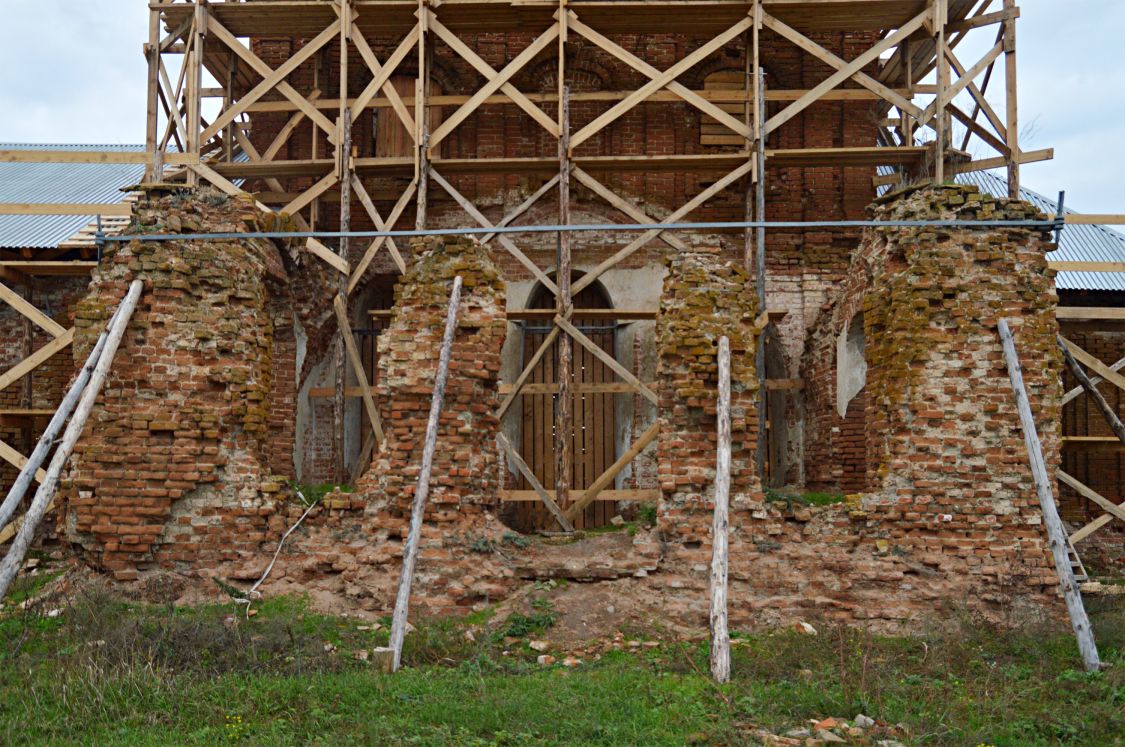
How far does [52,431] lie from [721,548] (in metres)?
4.81

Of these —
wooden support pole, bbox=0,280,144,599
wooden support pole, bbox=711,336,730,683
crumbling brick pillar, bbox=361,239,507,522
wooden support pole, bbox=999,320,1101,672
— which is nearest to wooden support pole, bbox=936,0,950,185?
wooden support pole, bbox=999,320,1101,672

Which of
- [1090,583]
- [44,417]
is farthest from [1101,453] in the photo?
[44,417]

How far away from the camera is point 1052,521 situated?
22.6ft

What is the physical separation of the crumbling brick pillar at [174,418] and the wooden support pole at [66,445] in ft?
0.80

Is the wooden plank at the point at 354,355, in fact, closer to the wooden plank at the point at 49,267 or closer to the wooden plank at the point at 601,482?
the wooden plank at the point at 601,482

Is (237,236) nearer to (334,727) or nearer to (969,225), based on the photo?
(334,727)

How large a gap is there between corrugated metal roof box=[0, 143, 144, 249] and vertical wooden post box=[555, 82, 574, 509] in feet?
20.6

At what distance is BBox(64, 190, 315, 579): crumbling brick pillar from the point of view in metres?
7.91

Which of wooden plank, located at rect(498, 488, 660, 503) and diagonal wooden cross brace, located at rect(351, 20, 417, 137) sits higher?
diagonal wooden cross brace, located at rect(351, 20, 417, 137)

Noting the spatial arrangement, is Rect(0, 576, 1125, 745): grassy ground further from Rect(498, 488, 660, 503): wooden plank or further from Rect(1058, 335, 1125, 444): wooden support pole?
Rect(498, 488, 660, 503): wooden plank

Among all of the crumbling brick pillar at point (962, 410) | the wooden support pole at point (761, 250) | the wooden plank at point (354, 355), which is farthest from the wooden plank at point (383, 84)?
the crumbling brick pillar at point (962, 410)

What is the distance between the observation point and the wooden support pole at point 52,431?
6.65 meters

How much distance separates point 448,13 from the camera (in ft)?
38.1

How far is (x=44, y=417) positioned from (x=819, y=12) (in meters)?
10.3
